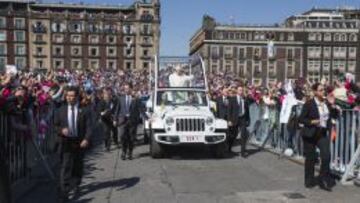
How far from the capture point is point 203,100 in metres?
17.5

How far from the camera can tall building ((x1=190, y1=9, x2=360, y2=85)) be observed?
5458 inches

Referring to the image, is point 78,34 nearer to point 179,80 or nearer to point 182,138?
point 179,80

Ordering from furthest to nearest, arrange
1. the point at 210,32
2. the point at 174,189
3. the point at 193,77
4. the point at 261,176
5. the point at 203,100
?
the point at 210,32
the point at 193,77
the point at 203,100
the point at 261,176
the point at 174,189

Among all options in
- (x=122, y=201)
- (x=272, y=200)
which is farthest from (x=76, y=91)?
(x=272, y=200)

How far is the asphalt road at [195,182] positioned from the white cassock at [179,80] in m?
3.45

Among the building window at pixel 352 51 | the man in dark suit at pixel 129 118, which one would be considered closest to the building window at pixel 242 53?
the building window at pixel 352 51

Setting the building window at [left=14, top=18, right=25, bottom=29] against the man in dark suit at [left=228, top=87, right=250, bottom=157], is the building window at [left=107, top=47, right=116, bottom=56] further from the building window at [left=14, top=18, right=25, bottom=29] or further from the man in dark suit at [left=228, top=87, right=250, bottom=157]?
the man in dark suit at [left=228, top=87, right=250, bottom=157]

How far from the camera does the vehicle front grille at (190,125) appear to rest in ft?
50.6

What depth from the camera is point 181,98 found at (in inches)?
692

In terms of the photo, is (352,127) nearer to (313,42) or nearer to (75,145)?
(75,145)

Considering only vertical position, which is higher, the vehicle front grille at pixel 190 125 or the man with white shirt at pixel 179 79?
the man with white shirt at pixel 179 79

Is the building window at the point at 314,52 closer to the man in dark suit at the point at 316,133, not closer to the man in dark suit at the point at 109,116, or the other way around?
the man in dark suit at the point at 109,116

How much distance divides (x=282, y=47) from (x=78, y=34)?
4818 centimetres

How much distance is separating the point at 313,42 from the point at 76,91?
137 metres
